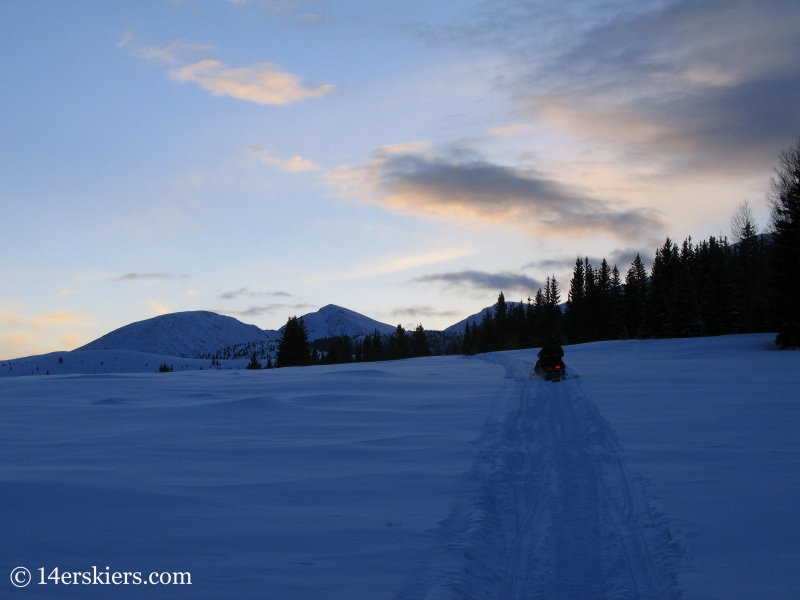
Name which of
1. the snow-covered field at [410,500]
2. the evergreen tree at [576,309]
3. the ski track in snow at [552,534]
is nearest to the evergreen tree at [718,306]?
the evergreen tree at [576,309]

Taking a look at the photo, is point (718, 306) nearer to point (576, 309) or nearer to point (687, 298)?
point (687, 298)

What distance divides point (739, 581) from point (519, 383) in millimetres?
16286

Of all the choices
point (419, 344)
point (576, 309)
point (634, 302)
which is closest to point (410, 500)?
point (634, 302)

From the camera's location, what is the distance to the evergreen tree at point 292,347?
61281mm

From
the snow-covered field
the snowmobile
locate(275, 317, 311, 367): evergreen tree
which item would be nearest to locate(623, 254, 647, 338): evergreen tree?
locate(275, 317, 311, 367): evergreen tree

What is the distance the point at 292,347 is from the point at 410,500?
5637cm

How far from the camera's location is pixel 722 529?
580 centimetres

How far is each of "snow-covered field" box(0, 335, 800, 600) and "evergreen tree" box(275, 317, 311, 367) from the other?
47282 mm

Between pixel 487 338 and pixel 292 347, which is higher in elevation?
pixel 292 347

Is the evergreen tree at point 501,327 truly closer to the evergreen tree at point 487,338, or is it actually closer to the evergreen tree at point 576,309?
the evergreen tree at point 487,338

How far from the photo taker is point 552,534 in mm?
5770

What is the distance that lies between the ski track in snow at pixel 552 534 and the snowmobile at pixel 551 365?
11277 millimetres

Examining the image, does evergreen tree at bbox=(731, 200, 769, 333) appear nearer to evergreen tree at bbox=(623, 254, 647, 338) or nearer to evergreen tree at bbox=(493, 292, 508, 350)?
evergreen tree at bbox=(623, 254, 647, 338)

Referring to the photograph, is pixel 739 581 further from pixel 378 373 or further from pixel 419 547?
pixel 378 373
